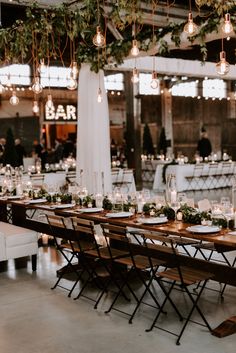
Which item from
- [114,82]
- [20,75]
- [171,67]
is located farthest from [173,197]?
[114,82]

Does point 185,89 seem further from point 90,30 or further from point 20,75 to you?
point 90,30

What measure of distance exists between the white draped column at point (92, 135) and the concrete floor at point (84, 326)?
3.30 metres

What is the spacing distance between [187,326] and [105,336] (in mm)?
707

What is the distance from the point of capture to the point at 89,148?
893 cm

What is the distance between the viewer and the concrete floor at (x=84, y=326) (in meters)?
4.12

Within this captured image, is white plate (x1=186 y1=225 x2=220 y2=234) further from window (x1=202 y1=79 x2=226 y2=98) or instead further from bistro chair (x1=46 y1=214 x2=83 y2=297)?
window (x1=202 y1=79 x2=226 y2=98)

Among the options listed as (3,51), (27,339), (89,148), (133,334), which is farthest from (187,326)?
(3,51)

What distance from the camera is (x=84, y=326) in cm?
459

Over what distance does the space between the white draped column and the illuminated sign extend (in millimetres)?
10618

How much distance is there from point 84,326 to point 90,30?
5.39 metres

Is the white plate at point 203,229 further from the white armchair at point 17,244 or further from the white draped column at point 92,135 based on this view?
the white draped column at point 92,135

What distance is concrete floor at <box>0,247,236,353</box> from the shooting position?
4.12m

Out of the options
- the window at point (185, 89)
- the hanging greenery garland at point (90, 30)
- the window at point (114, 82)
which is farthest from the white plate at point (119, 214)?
the window at point (185, 89)

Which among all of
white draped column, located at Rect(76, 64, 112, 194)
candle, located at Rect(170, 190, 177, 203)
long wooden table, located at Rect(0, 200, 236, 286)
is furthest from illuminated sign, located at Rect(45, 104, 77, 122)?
candle, located at Rect(170, 190, 177, 203)
